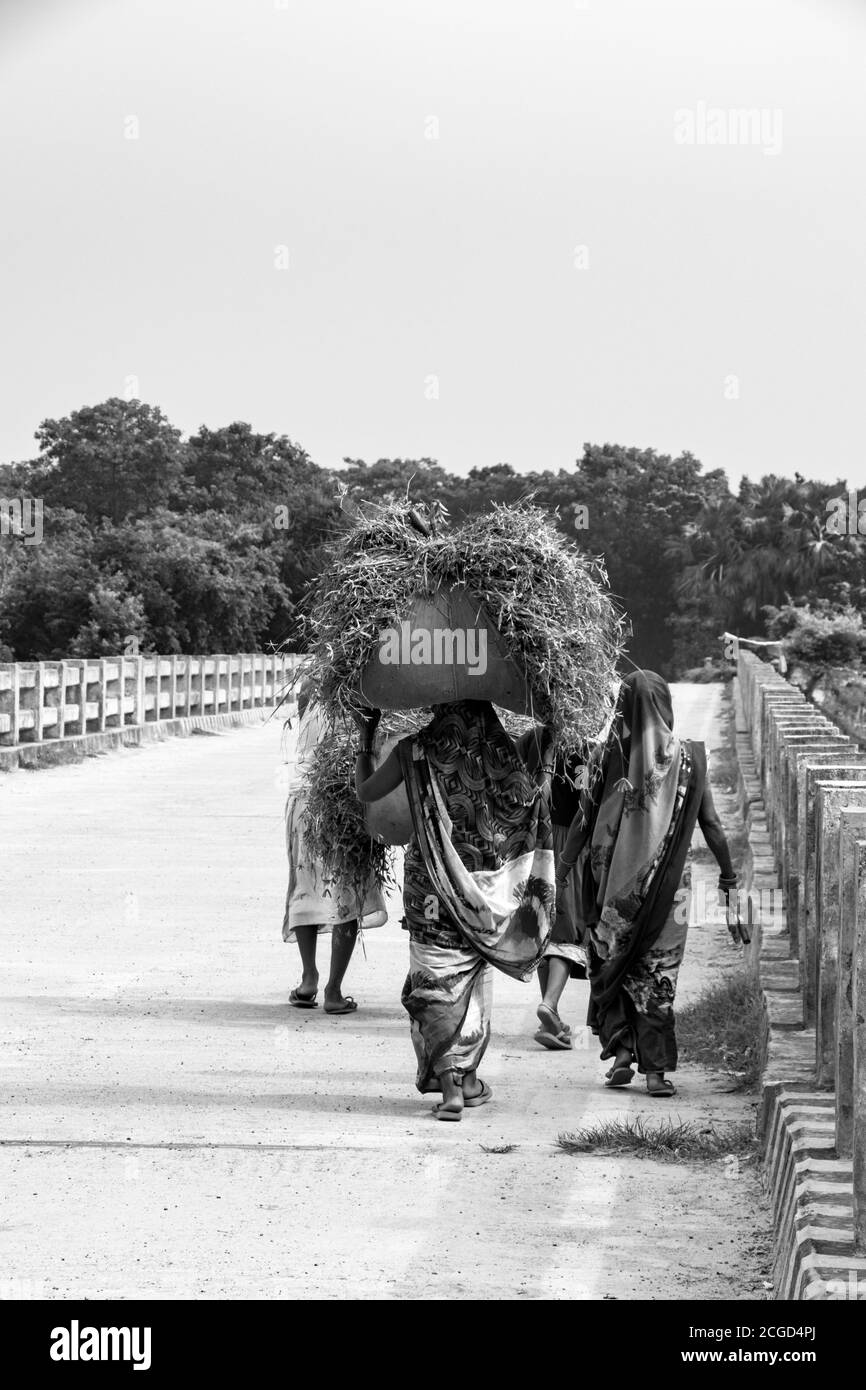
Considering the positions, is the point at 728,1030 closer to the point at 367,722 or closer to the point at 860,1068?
the point at 367,722

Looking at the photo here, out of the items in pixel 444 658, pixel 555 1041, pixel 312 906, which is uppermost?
pixel 444 658

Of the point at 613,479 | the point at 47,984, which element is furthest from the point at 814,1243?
the point at 613,479

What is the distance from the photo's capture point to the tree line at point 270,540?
36.1m

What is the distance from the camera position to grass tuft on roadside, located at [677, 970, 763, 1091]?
7316mm

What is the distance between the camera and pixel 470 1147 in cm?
614

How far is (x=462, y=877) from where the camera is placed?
6727 mm

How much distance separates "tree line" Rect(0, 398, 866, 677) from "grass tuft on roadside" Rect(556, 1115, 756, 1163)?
1916 cm

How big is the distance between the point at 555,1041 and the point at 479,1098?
3.73 ft

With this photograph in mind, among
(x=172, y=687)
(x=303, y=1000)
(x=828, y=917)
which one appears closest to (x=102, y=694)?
(x=172, y=687)

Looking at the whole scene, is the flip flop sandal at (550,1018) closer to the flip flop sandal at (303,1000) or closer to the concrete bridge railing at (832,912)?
the concrete bridge railing at (832,912)

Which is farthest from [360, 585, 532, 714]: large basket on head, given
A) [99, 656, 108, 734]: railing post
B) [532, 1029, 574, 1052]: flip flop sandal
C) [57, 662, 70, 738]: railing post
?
[99, 656, 108, 734]: railing post

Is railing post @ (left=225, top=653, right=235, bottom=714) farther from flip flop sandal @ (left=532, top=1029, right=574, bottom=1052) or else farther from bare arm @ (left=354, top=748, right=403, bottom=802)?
bare arm @ (left=354, top=748, right=403, bottom=802)

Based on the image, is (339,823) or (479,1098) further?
(339,823)

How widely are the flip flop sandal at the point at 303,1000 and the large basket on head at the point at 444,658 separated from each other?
2.47 m
